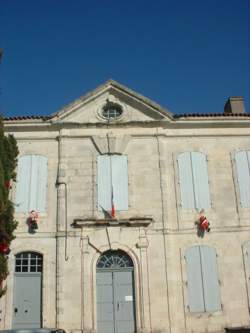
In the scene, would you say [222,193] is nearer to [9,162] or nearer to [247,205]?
[247,205]

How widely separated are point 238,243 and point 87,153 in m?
5.56

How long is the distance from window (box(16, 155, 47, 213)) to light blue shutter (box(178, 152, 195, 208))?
14.4 ft

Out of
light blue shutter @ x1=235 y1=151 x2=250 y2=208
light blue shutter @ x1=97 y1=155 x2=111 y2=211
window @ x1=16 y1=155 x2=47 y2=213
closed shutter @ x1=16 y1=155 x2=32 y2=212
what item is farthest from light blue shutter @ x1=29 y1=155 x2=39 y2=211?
light blue shutter @ x1=235 y1=151 x2=250 y2=208

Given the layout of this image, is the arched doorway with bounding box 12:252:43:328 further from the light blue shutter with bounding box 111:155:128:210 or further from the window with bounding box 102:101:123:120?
the window with bounding box 102:101:123:120

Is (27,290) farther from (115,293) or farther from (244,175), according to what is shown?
(244,175)

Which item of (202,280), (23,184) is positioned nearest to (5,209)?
(23,184)

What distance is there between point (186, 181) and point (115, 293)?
4.18 meters

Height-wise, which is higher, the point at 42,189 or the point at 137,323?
the point at 42,189

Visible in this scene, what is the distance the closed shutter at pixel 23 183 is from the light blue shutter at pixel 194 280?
5.30m

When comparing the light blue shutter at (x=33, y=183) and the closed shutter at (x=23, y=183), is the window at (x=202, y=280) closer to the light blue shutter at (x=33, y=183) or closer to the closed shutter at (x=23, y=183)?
the light blue shutter at (x=33, y=183)

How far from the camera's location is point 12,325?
42.2 feet

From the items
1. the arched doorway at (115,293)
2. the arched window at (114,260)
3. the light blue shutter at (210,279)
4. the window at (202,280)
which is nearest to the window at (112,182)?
the arched window at (114,260)

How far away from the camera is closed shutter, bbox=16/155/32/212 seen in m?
14.0

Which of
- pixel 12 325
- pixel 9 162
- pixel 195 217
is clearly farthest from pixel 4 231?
pixel 195 217
